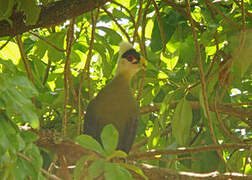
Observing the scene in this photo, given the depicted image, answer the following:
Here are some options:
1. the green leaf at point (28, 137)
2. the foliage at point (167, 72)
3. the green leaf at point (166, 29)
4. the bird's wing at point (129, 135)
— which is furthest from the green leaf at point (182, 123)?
the green leaf at point (28, 137)

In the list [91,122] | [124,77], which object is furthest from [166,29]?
[91,122]

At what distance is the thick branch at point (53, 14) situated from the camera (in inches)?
81.6

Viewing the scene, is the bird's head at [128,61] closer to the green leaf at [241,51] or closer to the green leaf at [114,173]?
the green leaf at [241,51]

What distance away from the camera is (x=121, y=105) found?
327cm

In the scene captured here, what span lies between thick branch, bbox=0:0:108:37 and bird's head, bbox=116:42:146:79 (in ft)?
3.89

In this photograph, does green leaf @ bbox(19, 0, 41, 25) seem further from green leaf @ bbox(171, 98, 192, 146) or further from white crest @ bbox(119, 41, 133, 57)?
white crest @ bbox(119, 41, 133, 57)

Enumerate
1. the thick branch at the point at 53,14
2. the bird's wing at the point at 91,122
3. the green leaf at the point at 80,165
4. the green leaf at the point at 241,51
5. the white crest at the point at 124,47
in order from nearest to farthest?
1. the green leaf at the point at 80,165
2. the thick branch at the point at 53,14
3. the green leaf at the point at 241,51
4. the bird's wing at the point at 91,122
5. the white crest at the point at 124,47

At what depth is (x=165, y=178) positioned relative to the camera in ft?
7.57

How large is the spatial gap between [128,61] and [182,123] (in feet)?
3.58

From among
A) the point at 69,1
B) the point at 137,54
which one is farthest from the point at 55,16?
the point at 137,54

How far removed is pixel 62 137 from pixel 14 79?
1.02 m

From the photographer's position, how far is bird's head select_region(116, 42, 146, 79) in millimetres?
3303

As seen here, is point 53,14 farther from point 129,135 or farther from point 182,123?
point 129,135

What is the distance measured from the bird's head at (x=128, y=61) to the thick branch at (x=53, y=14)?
1.19 metres
